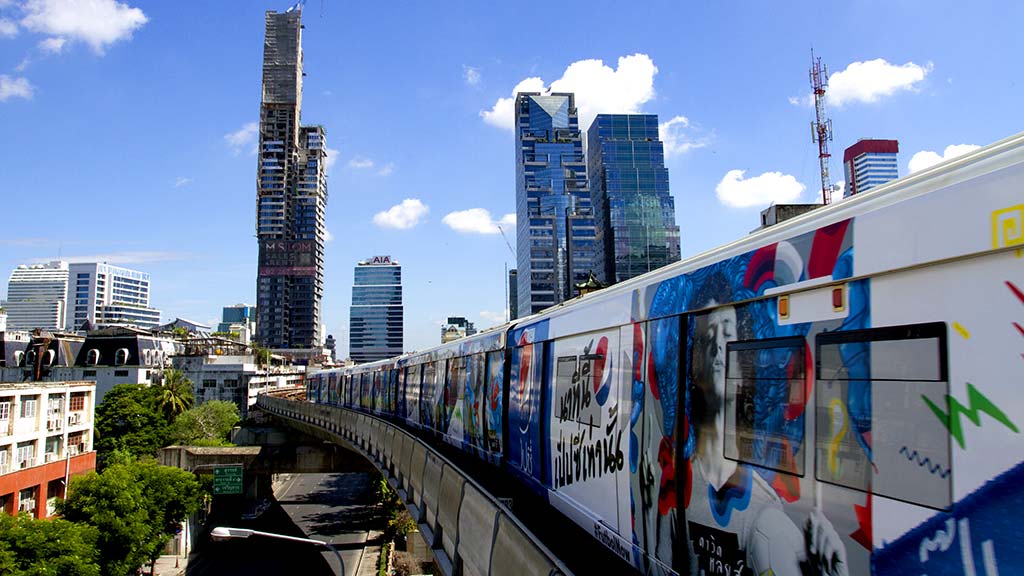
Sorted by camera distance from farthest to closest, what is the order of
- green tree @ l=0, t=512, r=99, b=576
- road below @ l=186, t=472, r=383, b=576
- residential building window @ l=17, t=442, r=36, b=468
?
1. road below @ l=186, t=472, r=383, b=576
2. residential building window @ l=17, t=442, r=36, b=468
3. green tree @ l=0, t=512, r=99, b=576

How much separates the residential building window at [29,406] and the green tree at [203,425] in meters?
17.9

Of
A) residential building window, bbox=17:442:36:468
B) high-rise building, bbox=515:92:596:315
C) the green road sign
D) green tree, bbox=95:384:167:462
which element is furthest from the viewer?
high-rise building, bbox=515:92:596:315

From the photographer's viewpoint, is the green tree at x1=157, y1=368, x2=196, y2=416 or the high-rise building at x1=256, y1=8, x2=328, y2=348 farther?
the high-rise building at x1=256, y1=8, x2=328, y2=348

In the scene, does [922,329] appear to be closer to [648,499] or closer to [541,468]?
[648,499]

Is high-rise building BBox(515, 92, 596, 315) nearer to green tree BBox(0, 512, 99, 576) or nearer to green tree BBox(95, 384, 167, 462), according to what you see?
green tree BBox(95, 384, 167, 462)

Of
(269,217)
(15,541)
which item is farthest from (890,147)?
(269,217)

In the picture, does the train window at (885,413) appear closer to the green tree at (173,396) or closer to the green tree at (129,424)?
the green tree at (129,424)

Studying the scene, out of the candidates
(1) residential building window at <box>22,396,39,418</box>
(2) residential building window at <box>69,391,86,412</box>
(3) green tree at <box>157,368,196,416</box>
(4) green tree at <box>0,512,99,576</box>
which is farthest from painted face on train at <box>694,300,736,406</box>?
(3) green tree at <box>157,368,196,416</box>

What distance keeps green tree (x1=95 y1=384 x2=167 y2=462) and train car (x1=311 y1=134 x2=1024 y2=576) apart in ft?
225

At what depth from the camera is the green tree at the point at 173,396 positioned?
71.4 metres

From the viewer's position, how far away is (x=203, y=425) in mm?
67250

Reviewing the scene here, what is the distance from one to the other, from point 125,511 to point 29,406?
48.9 ft

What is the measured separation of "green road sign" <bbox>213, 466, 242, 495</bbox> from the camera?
1688 inches

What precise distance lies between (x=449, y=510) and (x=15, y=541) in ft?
90.9
